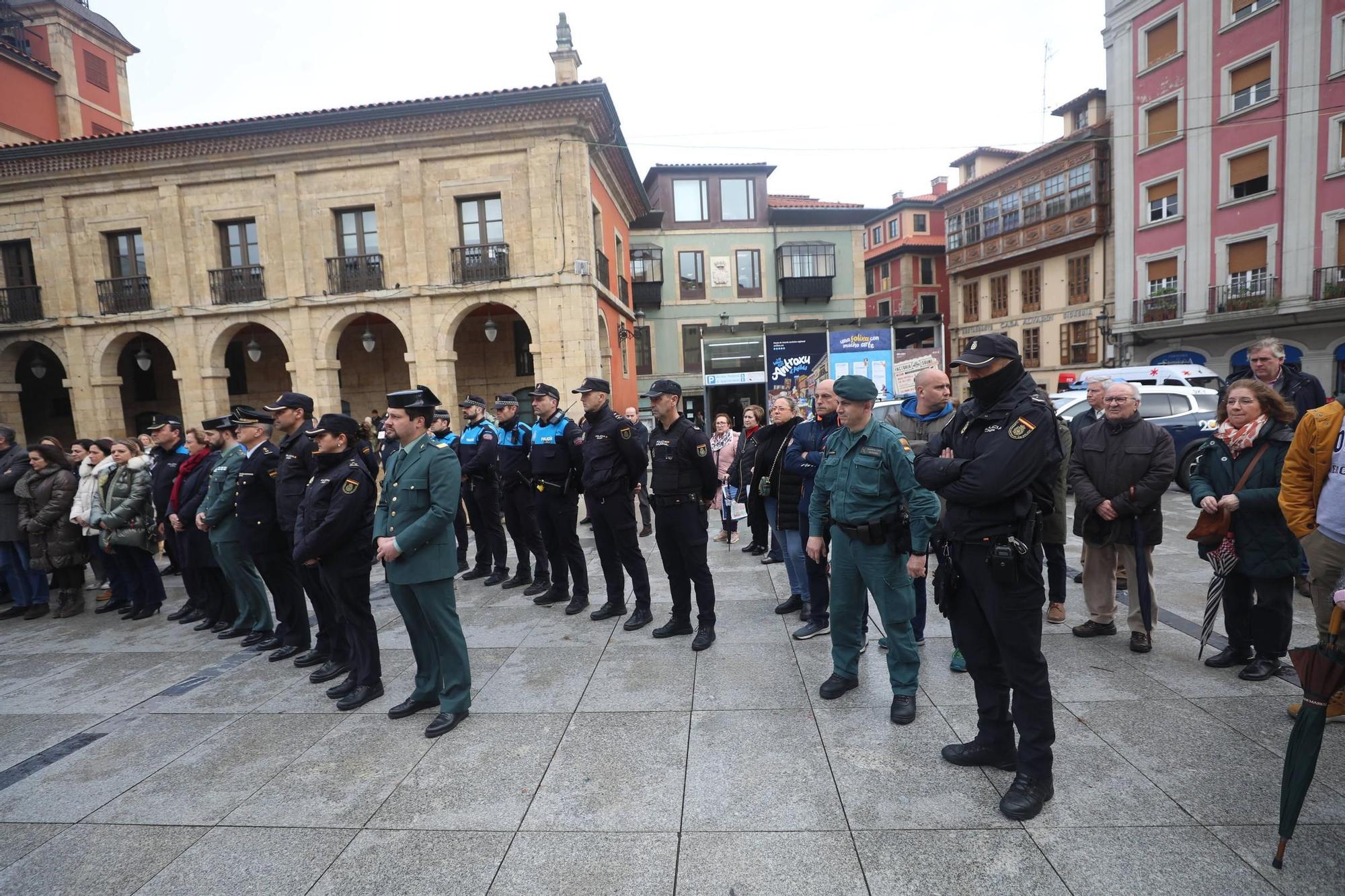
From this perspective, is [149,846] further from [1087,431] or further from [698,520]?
[1087,431]

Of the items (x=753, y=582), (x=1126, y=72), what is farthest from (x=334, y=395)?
(x=1126, y=72)

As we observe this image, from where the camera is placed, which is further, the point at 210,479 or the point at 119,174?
the point at 119,174

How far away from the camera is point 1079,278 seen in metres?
27.2

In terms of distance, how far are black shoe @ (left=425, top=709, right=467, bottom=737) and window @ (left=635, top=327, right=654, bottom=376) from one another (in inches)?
1039

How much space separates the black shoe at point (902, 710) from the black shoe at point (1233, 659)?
7.24 ft

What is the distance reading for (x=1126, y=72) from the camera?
23891 mm

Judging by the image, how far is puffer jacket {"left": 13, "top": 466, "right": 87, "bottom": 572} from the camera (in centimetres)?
668

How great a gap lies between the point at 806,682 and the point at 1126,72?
29.5 meters

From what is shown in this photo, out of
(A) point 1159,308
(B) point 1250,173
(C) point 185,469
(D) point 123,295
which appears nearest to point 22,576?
(C) point 185,469

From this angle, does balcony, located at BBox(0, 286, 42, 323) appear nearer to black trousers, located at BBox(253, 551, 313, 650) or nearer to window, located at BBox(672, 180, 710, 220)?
black trousers, located at BBox(253, 551, 313, 650)

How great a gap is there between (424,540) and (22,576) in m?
6.29

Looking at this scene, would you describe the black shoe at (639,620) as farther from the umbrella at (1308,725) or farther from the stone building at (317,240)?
the stone building at (317,240)

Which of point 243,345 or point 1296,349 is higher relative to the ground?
point 243,345

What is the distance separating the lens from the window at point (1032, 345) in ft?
96.3
